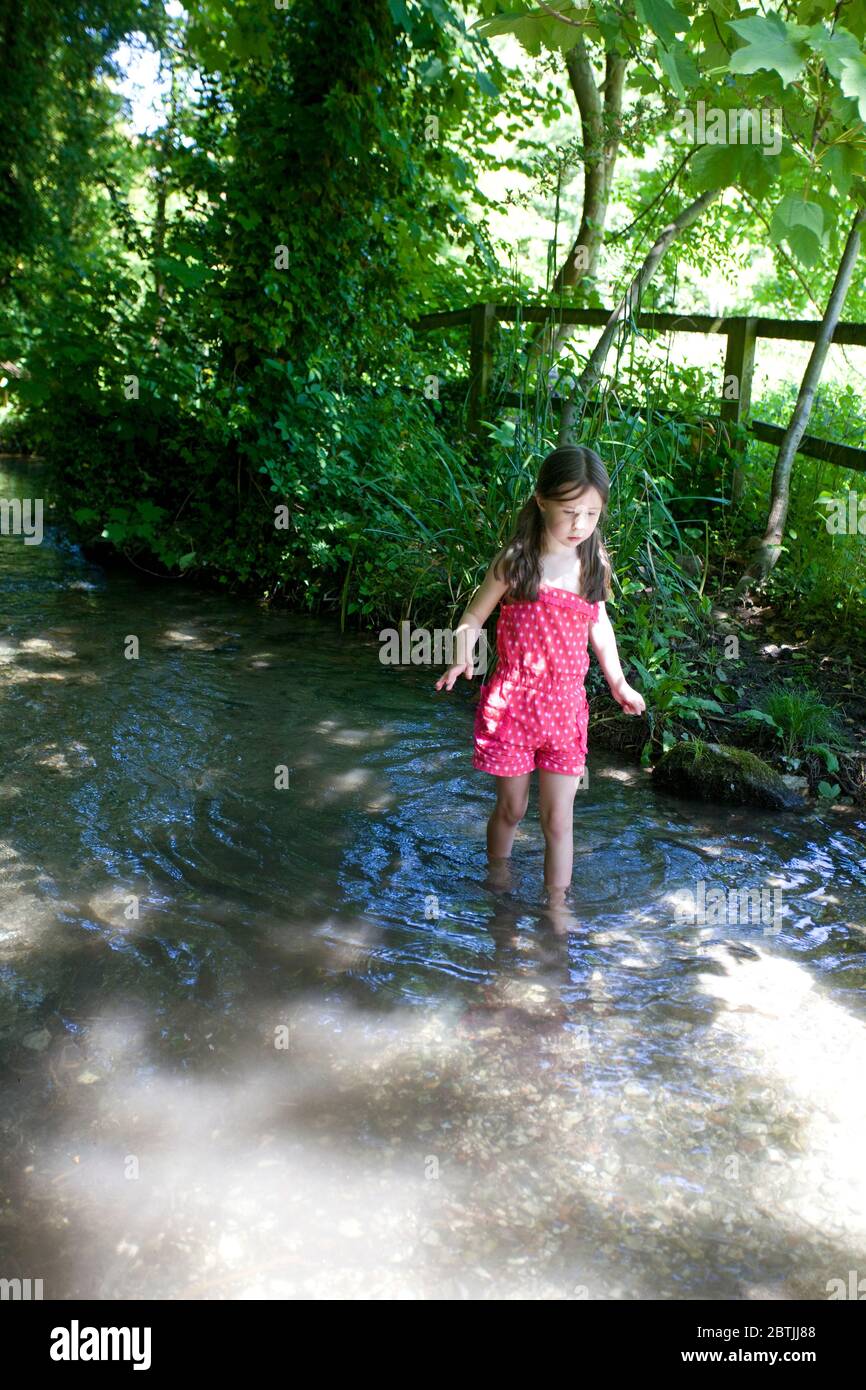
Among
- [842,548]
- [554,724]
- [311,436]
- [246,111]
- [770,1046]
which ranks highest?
[246,111]

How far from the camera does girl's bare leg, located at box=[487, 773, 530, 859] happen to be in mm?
3602

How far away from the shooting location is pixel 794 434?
650cm

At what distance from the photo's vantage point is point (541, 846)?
4.11 metres

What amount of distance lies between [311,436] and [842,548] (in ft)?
11.7

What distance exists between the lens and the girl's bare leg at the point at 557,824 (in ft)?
11.6

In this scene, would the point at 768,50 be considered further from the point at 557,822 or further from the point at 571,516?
the point at 557,822

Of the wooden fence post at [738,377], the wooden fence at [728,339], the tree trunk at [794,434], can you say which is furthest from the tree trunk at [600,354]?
the tree trunk at [794,434]

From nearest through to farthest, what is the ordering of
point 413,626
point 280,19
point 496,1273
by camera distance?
point 496,1273 → point 413,626 → point 280,19

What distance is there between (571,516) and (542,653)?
0.46 m

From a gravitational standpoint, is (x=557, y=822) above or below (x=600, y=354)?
below

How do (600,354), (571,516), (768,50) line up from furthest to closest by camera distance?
(600,354) < (571,516) < (768,50)

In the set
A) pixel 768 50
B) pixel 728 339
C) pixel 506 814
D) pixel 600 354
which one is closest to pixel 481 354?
pixel 728 339
